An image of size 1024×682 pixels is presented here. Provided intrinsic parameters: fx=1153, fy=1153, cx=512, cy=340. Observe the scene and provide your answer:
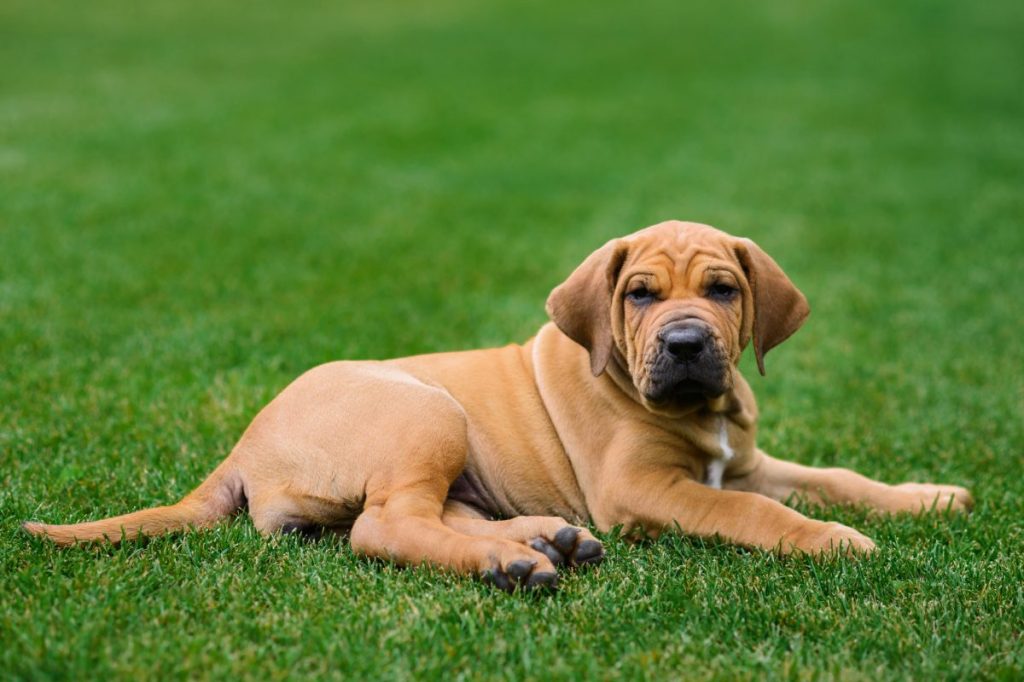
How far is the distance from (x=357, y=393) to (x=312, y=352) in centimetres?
289

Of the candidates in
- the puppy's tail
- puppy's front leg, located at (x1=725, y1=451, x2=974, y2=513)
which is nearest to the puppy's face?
puppy's front leg, located at (x1=725, y1=451, x2=974, y2=513)

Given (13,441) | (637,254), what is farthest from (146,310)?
(637,254)

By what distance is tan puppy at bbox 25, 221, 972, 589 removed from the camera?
441cm

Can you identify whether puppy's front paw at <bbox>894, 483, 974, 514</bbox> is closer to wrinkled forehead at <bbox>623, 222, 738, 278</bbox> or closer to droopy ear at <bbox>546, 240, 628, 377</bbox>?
wrinkled forehead at <bbox>623, 222, 738, 278</bbox>

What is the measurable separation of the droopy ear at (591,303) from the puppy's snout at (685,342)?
40 centimetres

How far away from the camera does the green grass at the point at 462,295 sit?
3656 millimetres

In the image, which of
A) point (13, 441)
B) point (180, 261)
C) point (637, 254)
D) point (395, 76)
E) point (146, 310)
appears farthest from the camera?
point (395, 76)

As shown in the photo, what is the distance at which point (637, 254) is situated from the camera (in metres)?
4.97

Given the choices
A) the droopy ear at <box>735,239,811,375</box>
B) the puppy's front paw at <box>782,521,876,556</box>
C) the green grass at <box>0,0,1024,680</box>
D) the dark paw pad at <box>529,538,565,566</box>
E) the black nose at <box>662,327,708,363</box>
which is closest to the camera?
the green grass at <box>0,0,1024,680</box>

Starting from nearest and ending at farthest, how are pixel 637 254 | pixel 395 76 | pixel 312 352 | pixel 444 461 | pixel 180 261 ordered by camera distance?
1. pixel 444 461
2. pixel 637 254
3. pixel 312 352
4. pixel 180 261
5. pixel 395 76

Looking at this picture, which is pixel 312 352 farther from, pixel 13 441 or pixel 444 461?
pixel 444 461

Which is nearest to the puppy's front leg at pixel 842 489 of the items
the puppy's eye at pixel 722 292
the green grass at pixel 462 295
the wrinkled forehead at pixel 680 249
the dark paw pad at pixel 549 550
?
the green grass at pixel 462 295

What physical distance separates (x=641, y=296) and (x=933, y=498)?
1.70 meters

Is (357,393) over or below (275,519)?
over
